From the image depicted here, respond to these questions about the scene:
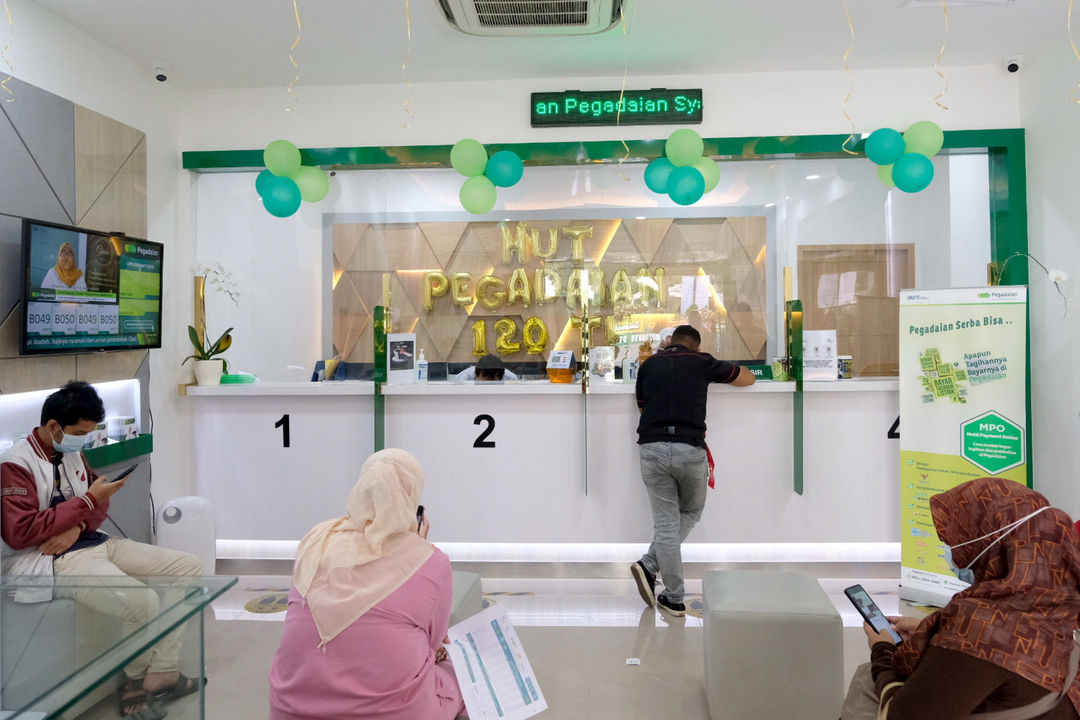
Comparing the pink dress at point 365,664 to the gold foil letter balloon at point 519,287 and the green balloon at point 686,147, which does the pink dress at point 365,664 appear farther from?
the gold foil letter balloon at point 519,287

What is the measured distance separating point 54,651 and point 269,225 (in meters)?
4.54

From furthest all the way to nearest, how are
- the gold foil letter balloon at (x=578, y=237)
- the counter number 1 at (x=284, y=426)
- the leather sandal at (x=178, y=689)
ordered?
the gold foil letter balloon at (x=578, y=237)
the counter number 1 at (x=284, y=426)
the leather sandal at (x=178, y=689)

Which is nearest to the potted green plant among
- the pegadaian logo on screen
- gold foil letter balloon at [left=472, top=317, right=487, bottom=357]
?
the pegadaian logo on screen

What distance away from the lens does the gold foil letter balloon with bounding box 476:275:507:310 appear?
612 centimetres

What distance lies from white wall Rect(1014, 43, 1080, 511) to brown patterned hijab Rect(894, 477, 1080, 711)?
3.41 m

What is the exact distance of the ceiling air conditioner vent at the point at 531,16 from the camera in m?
3.78

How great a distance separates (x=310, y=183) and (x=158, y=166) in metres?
1.19

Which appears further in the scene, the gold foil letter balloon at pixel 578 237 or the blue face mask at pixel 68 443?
the gold foil letter balloon at pixel 578 237

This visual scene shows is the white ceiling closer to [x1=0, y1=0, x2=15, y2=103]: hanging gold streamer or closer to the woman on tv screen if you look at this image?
[x1=0, y1=0, x2=15, y2=103]: hanging gold streamer

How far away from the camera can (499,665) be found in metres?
2.18

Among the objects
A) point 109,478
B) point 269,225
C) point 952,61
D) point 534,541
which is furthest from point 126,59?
point 952,61

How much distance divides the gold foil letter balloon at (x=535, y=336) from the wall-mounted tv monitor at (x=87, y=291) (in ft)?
8.84

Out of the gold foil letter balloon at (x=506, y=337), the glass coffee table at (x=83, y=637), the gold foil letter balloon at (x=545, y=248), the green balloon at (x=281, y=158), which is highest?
the green balloon at (x=281, y=158)

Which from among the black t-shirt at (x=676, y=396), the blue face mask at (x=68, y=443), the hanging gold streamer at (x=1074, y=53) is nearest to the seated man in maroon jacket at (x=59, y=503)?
the blue face mask at (x=68, y=443)
